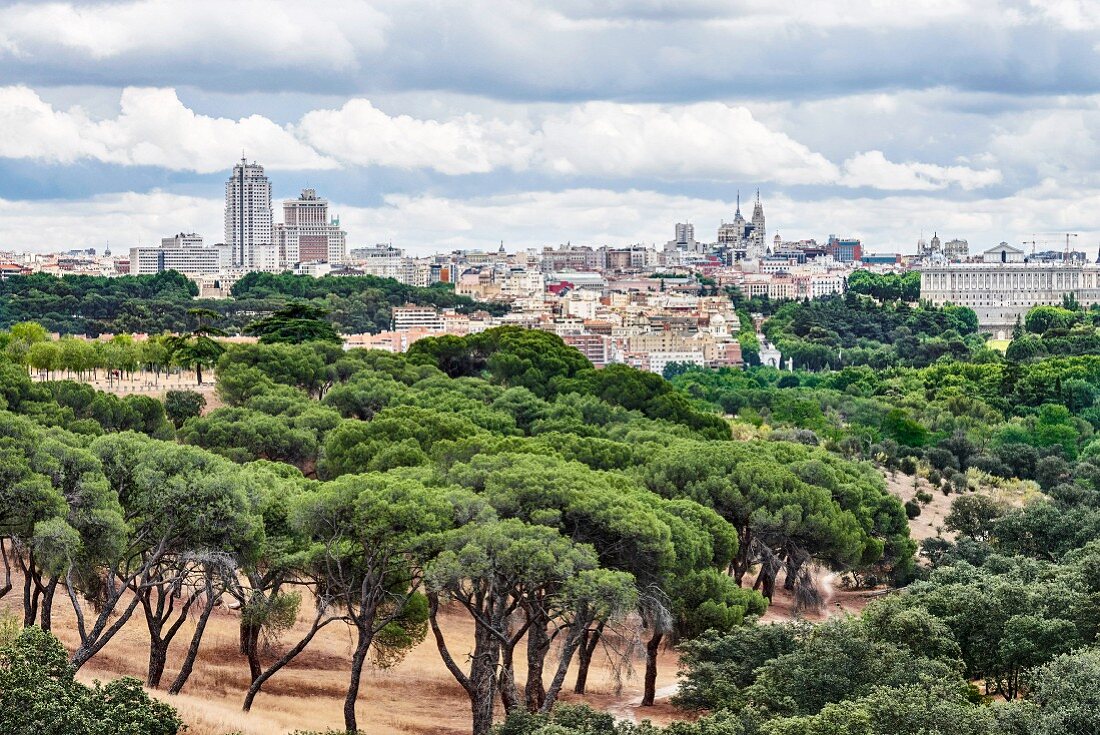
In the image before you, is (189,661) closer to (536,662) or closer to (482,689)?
(482,689)

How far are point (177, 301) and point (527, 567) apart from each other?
113 m

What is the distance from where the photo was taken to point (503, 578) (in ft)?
80.1

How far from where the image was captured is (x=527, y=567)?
24.1 m

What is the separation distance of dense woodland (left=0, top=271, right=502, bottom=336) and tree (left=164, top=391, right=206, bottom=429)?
53.0 meters

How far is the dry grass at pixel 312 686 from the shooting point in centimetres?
2544

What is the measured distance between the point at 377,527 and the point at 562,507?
117 inches

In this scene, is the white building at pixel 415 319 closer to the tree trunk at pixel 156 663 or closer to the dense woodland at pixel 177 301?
the dense woodland at pixel 177 301

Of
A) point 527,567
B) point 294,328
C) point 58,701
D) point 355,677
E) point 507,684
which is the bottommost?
point 507,684

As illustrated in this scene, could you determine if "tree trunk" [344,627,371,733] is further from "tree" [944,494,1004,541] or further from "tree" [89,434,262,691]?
"tree" [944,494,1004,541]

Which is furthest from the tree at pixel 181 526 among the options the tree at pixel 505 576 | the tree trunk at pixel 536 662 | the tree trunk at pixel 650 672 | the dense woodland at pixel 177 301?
the dense woodland at pixel 177 301

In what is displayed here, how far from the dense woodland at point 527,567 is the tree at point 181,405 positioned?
3.01 meters

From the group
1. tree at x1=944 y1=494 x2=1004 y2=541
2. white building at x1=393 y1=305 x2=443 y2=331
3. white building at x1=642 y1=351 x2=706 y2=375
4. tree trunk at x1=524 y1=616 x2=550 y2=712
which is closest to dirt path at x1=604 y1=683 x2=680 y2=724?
tree trunk at x1=524 y1=616 x2=550 y2=712

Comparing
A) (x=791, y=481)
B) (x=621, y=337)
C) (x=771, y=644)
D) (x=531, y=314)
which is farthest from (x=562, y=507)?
(x=531, y=314)

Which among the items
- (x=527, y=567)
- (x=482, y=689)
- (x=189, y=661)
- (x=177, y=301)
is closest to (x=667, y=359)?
(x=177, y=301)
